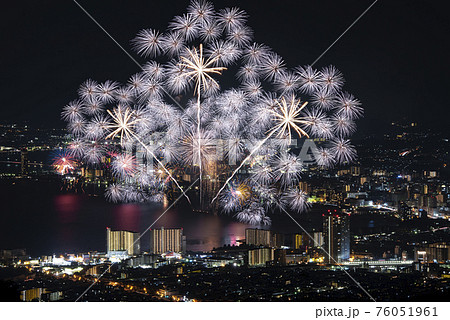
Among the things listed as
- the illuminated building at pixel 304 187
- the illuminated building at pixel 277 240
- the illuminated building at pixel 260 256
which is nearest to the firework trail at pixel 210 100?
the illuminated building at pixel 260 256

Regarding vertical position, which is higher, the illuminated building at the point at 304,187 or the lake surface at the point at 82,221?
the illuminated building at the point at 304,187

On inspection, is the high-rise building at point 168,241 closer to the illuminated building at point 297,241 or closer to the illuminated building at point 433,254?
the illuminated building at point 297,241

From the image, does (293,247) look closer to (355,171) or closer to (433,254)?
(433,254)

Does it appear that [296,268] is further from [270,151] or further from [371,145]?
[371,145]

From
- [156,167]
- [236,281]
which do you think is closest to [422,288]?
A: [236,281]

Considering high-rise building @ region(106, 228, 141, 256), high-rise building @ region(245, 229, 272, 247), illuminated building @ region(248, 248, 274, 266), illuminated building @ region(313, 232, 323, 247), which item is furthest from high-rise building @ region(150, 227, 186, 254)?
illuminated building @ region(313, 232, 323, 247)

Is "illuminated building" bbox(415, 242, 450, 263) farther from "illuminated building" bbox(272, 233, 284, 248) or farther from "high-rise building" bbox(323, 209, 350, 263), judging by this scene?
"illuminated building" bbox(272, 233, 284, 248)
